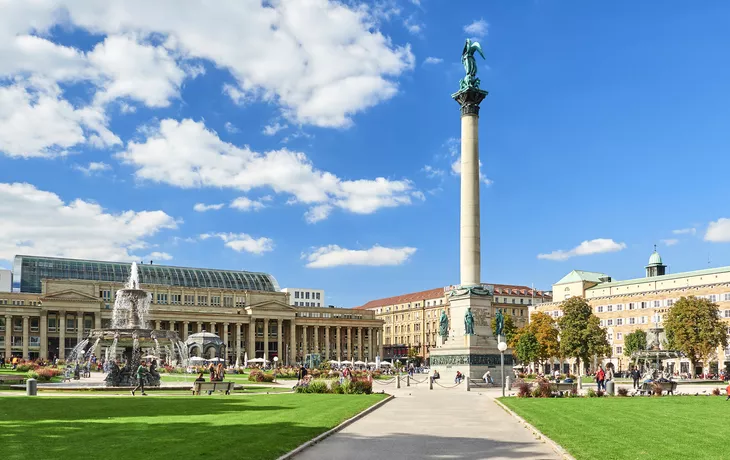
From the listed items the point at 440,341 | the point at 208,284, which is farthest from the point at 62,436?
the point at 208,284

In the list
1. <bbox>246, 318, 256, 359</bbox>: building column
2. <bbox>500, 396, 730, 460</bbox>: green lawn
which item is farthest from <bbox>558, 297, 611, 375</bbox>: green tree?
<bbox>246, 318, 256, 359</bbox>: building column

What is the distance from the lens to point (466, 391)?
5481 cm

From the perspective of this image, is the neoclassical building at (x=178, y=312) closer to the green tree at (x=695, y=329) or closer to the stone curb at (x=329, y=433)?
the green tree at (x=695, y=329)

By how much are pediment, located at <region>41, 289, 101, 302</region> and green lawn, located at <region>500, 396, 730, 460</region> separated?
451 feet

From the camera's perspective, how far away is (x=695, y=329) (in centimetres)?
9425

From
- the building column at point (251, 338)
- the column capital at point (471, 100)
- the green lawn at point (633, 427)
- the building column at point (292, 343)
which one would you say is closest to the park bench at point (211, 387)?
the green lawn at point (633, 427)

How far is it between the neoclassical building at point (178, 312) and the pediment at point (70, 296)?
0.20m

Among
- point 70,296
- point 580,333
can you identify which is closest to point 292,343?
point 70,296

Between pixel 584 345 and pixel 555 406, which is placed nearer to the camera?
pixel 555 406

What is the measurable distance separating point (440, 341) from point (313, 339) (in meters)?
134

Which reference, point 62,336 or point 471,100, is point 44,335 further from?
point 471,100

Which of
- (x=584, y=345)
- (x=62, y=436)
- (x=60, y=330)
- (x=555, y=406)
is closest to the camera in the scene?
(x=62, y=436)

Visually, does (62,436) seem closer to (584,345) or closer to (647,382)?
(647,382)

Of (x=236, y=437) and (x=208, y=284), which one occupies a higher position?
(x=208, y=284)
